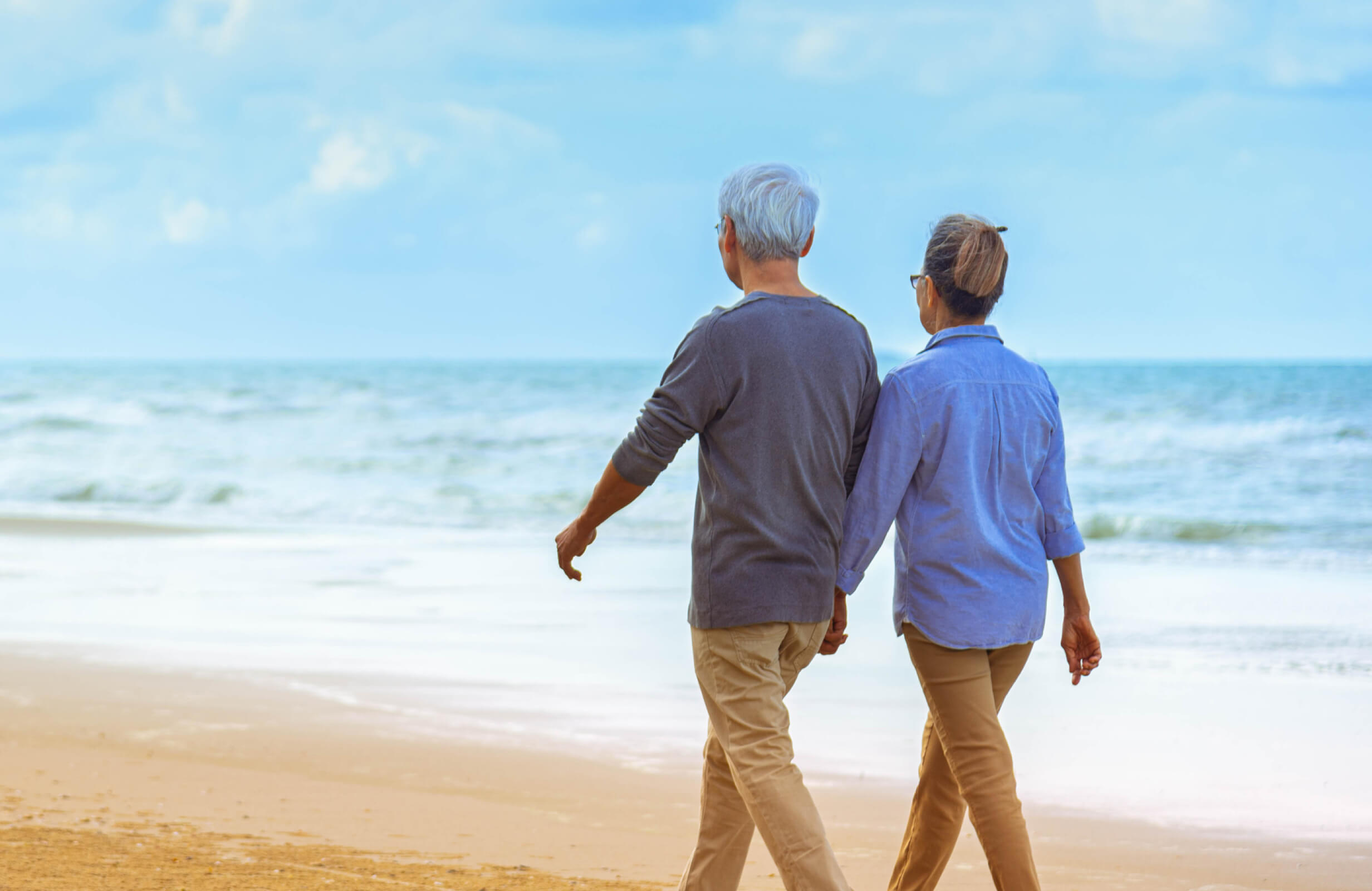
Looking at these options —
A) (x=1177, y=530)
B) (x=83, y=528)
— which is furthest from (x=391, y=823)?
(x=1177, y=530)

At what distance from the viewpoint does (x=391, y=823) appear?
414 centimetres

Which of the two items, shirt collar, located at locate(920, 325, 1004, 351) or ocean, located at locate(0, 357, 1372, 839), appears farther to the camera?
ocean, located at locate(0, 357, 1372, 839)

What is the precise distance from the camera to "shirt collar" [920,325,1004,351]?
270 centimetres

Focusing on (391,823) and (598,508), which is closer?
(598,508)

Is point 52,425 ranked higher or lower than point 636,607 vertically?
higher

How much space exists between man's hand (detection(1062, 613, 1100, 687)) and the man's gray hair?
3.28 feet

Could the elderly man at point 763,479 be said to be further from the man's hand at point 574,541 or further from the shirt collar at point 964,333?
the shirt collar at point 964,333

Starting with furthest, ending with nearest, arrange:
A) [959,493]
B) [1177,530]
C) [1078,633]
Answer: [1177,530]
[1078,633]
[959,493]

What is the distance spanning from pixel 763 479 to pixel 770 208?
0.53m

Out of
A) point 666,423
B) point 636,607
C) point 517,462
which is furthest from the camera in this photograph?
point 517,462

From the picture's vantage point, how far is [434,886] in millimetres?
3477

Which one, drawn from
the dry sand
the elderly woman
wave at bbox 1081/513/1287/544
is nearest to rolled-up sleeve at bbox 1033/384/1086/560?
the elderly woman

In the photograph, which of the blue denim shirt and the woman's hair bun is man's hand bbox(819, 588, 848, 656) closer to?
the blue denim shirt

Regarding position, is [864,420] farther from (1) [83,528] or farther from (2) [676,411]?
(1) [83,528]
